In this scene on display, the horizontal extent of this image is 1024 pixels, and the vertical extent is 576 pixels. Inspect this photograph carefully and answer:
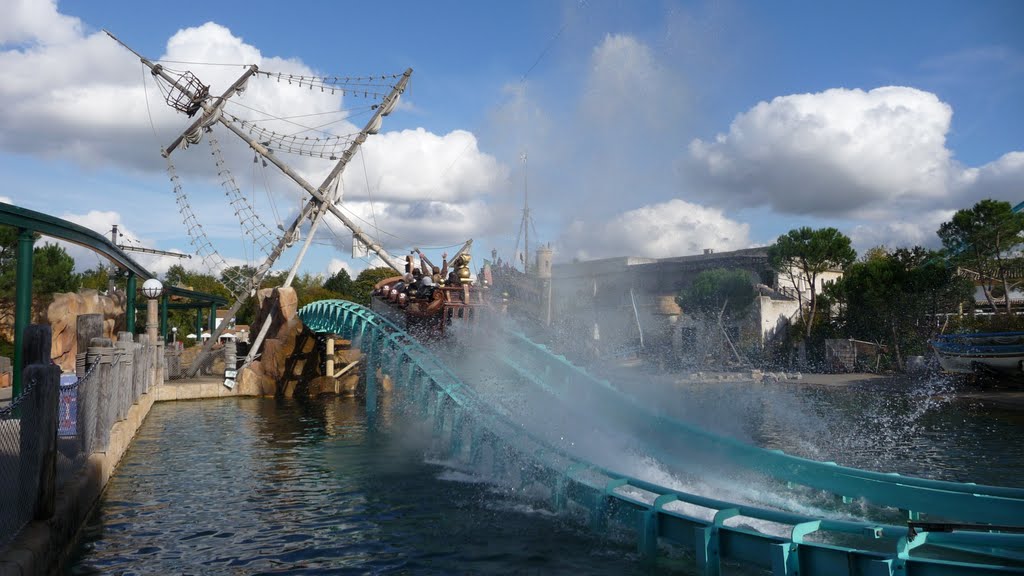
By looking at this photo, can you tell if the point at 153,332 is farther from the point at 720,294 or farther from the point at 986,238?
the point at 986,238

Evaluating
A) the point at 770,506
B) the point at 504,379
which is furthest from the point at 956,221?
the point at 770,506

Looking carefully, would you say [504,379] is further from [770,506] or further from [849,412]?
[849,412]

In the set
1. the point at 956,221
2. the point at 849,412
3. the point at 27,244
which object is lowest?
the point at 849,412

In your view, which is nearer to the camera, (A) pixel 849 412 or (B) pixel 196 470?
(B) pixel 196 470

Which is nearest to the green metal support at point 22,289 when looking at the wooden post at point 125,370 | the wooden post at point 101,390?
the wooden post at point 125,370

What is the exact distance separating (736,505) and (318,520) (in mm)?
6961

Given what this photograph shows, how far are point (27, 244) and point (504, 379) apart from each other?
1274 cm

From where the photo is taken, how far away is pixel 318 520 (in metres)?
12.0

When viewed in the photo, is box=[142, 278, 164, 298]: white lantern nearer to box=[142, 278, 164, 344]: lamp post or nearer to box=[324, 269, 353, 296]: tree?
box=[142, 278, 164, 344]: lamp post

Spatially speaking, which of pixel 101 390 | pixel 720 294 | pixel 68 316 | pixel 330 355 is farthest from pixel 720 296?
pixel 101 390

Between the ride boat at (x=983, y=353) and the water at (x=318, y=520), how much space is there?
30.7 metres

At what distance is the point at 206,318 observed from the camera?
8362 centimetres

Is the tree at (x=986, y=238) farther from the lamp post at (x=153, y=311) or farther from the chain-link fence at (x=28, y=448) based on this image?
the chain-link fence at (x=28, y=448)

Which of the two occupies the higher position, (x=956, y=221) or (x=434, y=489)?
(x=956, y=221)
